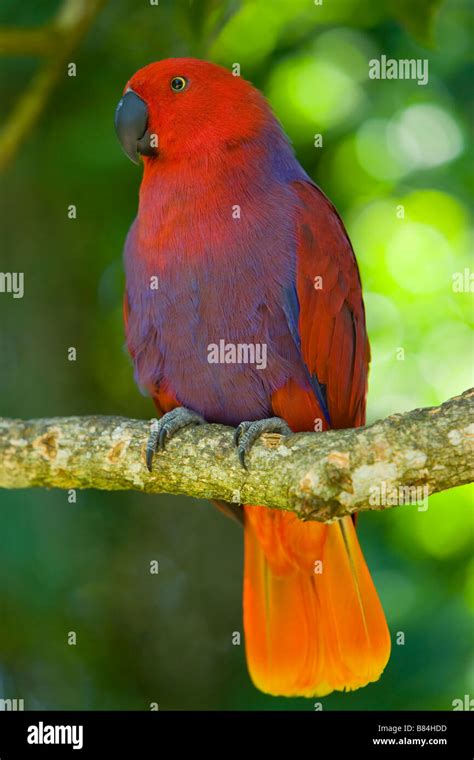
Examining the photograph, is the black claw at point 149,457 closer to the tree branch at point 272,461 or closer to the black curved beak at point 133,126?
the tree branch at point 272,461

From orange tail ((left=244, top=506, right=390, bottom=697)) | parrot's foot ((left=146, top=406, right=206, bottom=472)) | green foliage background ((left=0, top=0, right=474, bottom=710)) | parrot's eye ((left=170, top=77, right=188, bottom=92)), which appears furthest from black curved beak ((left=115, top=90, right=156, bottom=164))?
orange tail ((left=244, top=506, right=390, bottom=697))

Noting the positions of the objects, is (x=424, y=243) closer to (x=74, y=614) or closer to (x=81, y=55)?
(x=81, y=55)

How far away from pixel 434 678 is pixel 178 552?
1157 mm

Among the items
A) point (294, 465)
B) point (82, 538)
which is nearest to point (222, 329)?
point (294, 465)

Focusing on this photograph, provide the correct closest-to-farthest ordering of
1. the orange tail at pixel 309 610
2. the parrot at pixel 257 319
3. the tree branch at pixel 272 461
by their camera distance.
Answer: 1. the tree branch at pixel 272 461
2. the parrot at pixel 257 319
3. the orange tail at pixel 309 610

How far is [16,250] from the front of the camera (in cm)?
373

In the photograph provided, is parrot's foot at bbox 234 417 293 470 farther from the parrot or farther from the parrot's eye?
the parrot's eye

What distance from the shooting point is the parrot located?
2627 millimetres

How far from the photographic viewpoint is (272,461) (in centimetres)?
219

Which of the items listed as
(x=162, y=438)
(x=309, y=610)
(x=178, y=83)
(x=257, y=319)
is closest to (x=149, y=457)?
(x=162, y=438)

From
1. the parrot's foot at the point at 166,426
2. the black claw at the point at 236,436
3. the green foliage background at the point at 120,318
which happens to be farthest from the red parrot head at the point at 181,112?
the black claw at the point at 236,436

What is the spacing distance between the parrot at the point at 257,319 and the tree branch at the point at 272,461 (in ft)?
0.38

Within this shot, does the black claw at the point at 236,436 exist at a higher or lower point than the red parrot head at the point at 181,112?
lower

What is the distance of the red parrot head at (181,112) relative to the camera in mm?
2801
